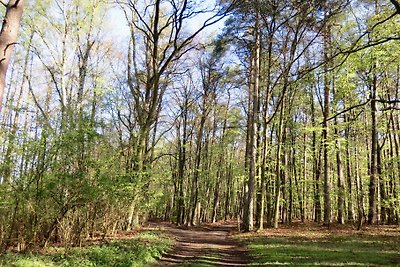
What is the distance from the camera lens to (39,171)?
8922 mm

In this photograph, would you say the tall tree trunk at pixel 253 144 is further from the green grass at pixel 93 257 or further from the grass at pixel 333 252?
the green grass at pixel 93 257

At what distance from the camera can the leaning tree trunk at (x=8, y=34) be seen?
396cm

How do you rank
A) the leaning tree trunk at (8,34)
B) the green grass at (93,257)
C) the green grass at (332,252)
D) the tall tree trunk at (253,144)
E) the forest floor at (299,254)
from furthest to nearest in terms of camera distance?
the tall tree trunk at (253,144)
the forest floor at (299,254)
the green grass at (332,252)
the green grass at (93,257)
the leaning tree trunk at (8,34)

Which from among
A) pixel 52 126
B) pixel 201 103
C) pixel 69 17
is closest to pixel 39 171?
pixel 52 126

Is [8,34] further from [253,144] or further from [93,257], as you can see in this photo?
[253,144]

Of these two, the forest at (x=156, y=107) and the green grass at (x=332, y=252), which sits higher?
the forest at (x=156, y=107)

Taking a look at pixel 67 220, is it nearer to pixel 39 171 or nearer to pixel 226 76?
pixel 39 171

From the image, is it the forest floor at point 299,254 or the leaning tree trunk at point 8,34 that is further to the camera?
the forest floor at point 299,254

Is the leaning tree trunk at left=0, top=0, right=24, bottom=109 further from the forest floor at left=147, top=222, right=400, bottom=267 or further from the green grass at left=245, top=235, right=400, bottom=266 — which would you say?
the green grass at left=245, top=235, right=400, bottom=266

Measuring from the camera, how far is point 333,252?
10672 mm

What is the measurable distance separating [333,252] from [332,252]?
3 cm

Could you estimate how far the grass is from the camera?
905 centimetres

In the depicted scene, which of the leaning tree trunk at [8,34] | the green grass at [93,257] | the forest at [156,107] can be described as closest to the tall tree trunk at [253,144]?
the forest at [156,107]

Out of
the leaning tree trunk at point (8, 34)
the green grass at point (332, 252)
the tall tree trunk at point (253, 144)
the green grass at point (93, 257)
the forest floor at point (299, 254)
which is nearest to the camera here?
the leaning tree trunk at point (8, 34)
